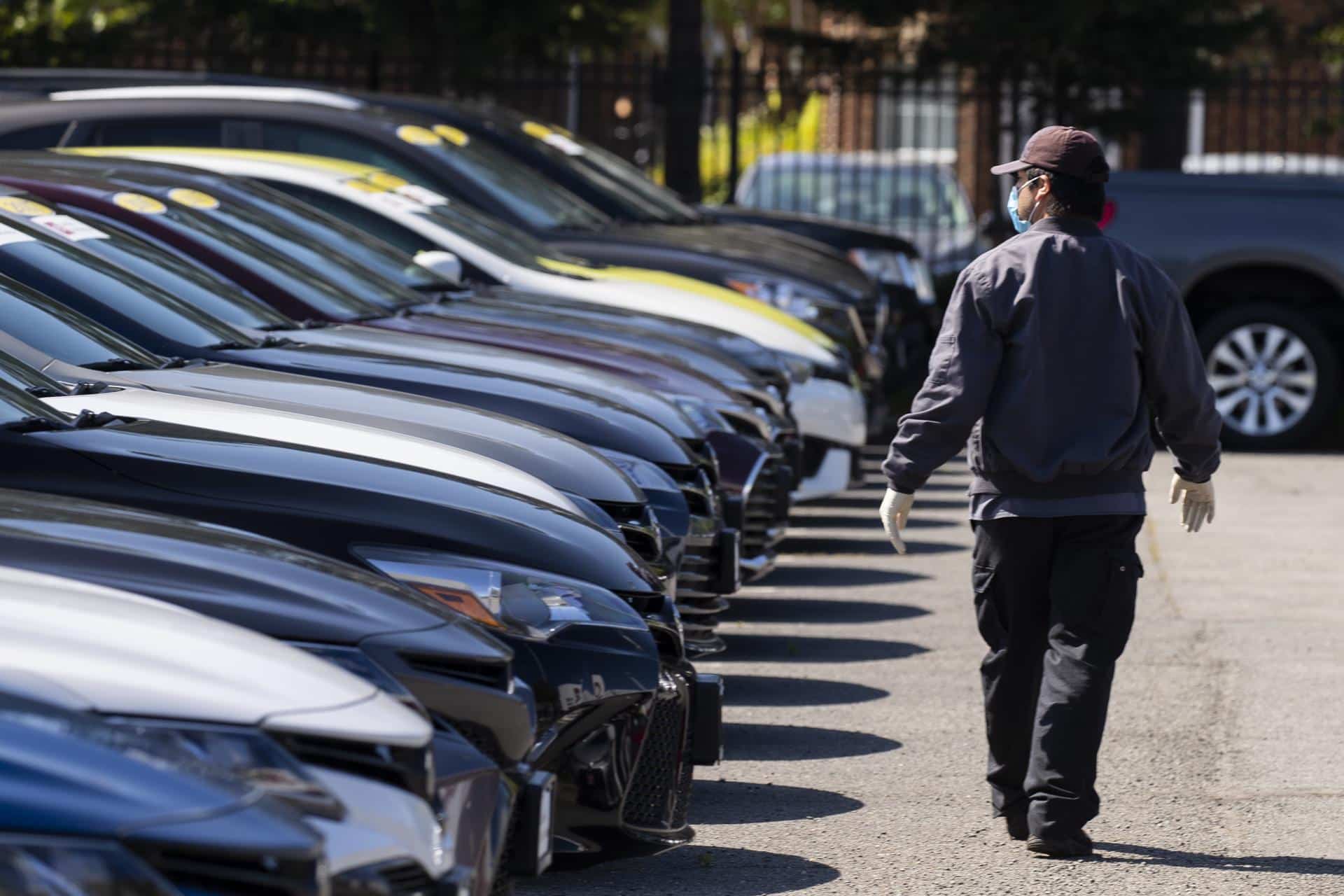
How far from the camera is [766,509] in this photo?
7426mm

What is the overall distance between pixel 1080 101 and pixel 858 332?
24.5 feet

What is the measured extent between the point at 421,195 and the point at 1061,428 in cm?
483

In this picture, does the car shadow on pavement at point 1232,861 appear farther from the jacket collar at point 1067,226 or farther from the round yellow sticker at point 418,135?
the round yellow sticker at point 418,135

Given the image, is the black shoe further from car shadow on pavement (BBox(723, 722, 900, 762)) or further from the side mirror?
the side mirror

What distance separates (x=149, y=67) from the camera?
1872cm

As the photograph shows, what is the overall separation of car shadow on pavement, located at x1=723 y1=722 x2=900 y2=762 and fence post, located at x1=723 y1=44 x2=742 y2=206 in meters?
11.0

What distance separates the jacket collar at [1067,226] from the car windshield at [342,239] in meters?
3.21

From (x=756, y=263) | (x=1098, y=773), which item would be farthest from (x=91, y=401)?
(x=756, y=263)

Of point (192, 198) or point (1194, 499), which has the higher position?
point (192, 198)

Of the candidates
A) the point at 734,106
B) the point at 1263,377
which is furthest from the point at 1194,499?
the point at 734,106

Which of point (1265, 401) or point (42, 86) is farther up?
point (42, 86)

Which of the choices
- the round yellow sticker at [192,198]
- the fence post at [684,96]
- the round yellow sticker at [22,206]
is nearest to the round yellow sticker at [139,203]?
the round yellow sticker at [192,198]

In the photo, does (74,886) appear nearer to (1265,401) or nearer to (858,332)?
(858,332)

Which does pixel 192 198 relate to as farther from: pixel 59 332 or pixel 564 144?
pixel 564 144
